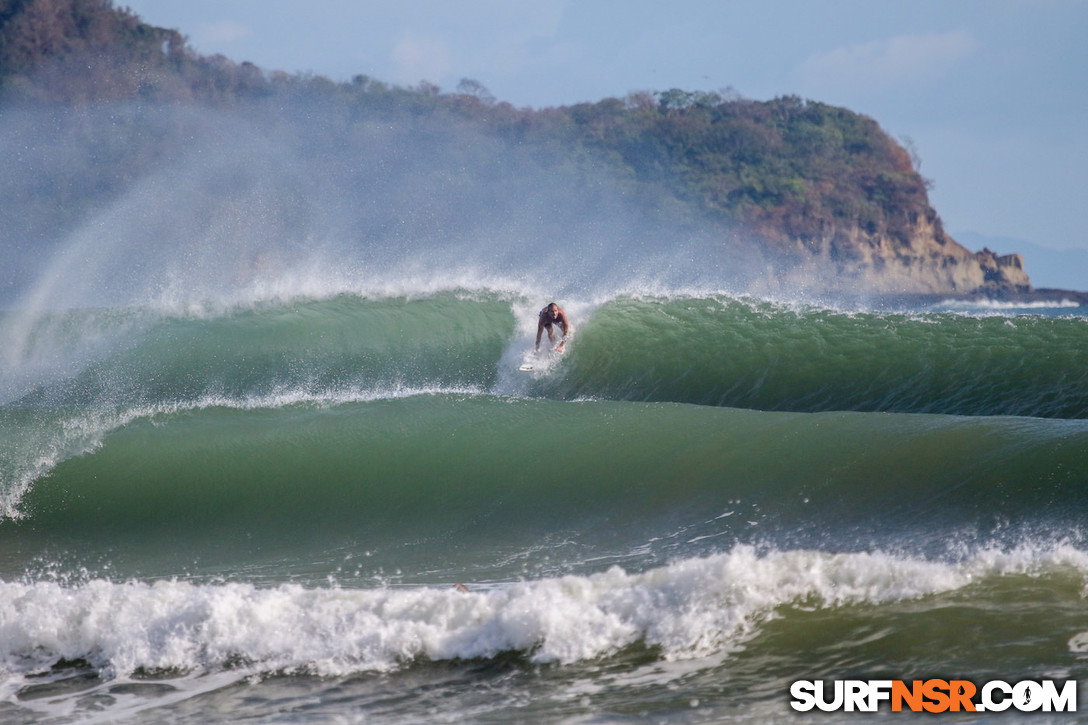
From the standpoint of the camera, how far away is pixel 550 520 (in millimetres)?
7727

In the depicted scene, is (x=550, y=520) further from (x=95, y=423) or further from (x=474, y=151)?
(x=474, y=151)

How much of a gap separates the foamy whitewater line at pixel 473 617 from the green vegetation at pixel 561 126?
53.0m

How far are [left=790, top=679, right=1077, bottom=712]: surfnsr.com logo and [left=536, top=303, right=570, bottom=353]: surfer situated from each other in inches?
354

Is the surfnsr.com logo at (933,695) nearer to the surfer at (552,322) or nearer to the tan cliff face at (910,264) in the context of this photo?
the surfer at (552,322)

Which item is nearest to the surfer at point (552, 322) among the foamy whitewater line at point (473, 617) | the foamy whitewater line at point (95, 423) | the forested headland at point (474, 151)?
the foamy whitewater line at point (95, 423)

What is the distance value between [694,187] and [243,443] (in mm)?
76874

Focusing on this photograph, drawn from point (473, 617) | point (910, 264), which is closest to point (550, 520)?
point (473, 617)

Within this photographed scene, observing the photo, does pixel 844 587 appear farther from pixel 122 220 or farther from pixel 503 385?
pixel 122 220

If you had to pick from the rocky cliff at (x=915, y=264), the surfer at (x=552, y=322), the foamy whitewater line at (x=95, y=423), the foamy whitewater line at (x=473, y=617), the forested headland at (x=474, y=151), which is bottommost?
the foamy whitewater line at (x=473, y=617)

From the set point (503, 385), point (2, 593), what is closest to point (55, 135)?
point (503, 385)

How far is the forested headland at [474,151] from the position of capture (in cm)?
5869

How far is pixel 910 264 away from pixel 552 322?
76.7 meters

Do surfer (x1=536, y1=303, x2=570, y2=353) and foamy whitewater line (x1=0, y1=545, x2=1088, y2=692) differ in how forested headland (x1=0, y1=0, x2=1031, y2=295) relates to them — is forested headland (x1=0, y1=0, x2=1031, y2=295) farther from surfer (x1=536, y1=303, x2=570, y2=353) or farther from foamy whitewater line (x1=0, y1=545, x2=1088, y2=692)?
foamy whitewater line (x1=0, y1=545, x2=1088, y2=692)

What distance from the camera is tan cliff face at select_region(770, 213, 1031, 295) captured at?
8131cm
